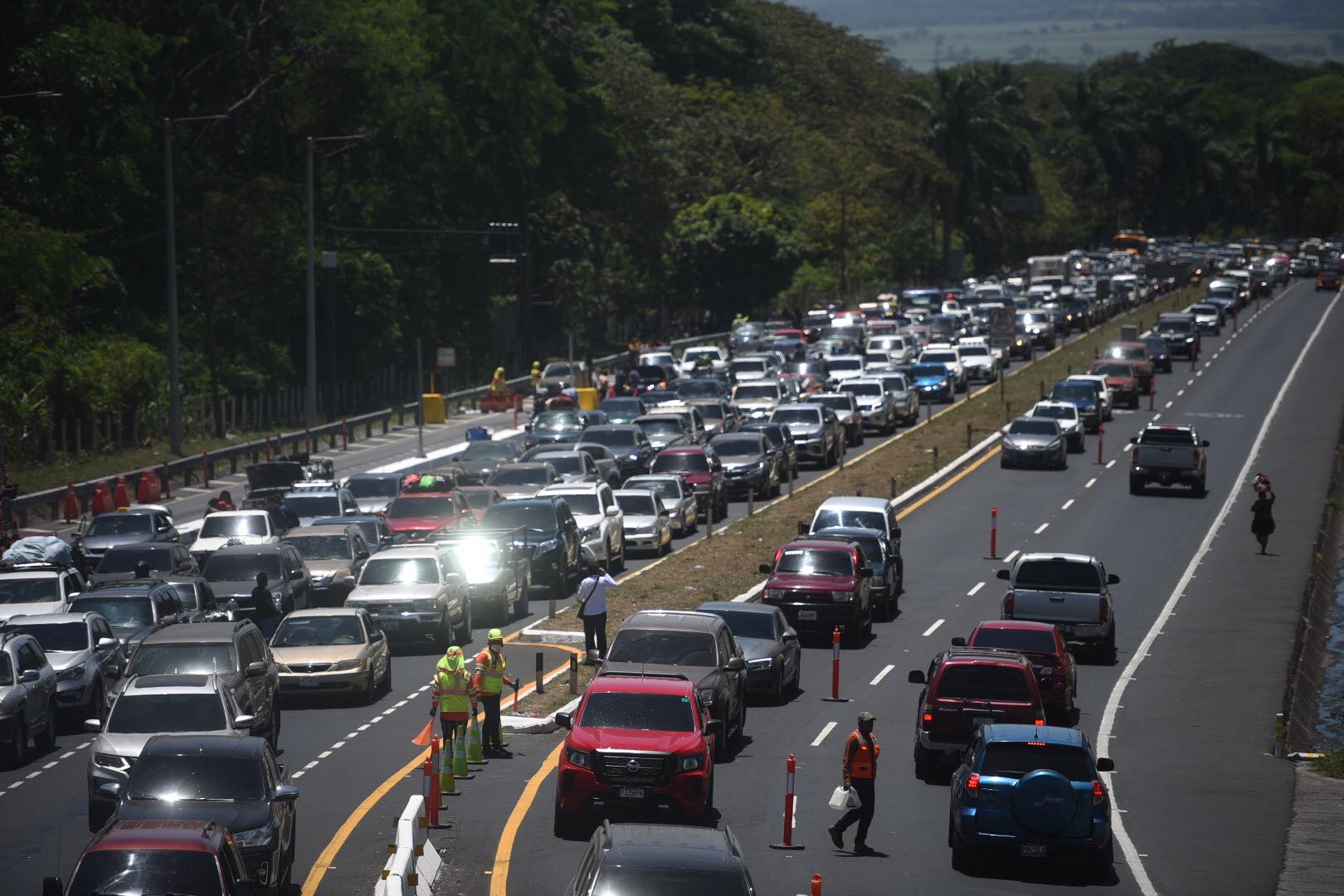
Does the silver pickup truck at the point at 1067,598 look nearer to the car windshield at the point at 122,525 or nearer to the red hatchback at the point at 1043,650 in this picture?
the red hatchback at the point at 1043,650

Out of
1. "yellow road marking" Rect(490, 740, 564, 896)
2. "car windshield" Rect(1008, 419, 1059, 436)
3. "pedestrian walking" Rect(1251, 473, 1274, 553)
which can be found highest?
"car windshield" Rect(1008, 419, 1059, 436)

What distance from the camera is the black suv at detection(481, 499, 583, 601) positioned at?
36344 mm

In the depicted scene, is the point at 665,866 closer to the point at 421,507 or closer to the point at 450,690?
the point at 450,690

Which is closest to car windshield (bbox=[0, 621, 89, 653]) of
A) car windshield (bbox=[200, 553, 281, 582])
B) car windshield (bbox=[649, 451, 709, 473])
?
car windshield (bbox=[200, 553, 281, 582])

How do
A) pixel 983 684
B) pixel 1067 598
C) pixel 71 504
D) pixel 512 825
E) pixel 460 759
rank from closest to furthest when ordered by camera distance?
pixel 512 825, pixel 983 684, pixel 460 759, pixel 1067 598, pixel 71 504

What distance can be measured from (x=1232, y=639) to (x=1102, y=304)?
7156 cm

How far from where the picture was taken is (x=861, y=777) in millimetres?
19141

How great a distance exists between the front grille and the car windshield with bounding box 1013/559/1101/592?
13.6 metres

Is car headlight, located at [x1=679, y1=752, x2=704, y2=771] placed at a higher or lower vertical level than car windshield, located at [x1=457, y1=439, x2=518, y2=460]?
lower

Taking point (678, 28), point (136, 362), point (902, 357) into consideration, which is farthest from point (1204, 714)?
point (678, 28)

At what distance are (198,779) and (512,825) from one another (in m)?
4.06

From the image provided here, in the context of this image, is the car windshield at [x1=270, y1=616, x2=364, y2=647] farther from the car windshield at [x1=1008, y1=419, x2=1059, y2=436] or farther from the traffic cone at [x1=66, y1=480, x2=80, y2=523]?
the car windshield at [x1=1008, y1=419, x2=1059, y2=436]

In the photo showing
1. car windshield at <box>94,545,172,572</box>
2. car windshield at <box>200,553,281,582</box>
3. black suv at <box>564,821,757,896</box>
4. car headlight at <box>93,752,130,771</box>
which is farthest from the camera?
car windshield at <box>94,545,172,572</box>

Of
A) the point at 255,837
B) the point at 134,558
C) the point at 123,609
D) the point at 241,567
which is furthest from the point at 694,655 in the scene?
the point at 134,558
